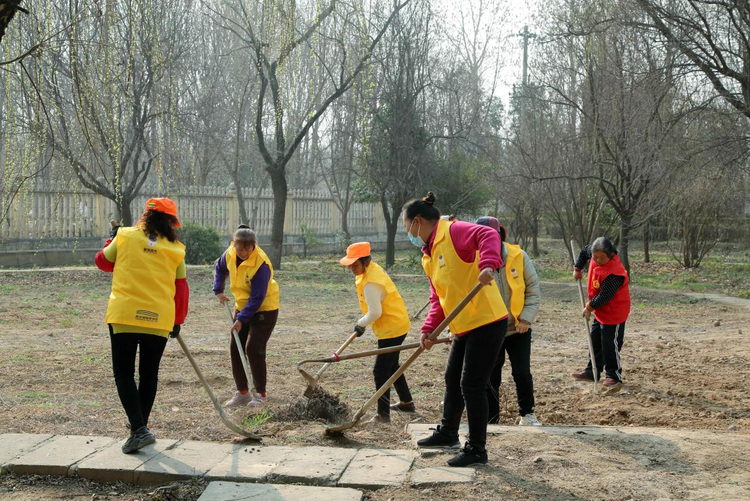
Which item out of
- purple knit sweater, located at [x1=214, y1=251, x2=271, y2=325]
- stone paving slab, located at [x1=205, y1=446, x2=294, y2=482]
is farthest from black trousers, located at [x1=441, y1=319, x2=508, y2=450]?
purple knit sweater, located at [x1=214, y1=251, x2=271, y2=325]

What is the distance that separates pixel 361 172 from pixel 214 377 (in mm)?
17963

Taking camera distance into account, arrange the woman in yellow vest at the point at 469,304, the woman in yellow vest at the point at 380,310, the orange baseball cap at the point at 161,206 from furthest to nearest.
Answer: the woman in yellow vest at the point at 380,310, the orange baseball cap at the point at 161,206, the woman in yellow vest at the point at 469,304

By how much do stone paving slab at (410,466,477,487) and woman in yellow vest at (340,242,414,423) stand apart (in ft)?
6.05

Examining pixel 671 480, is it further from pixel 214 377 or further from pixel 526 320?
pixel 214 377

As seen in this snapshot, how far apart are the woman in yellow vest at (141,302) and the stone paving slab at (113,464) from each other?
0.22 feet

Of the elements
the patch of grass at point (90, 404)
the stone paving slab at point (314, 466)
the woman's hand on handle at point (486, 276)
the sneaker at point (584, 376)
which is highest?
the woman's hand on handle at point (486, 276)

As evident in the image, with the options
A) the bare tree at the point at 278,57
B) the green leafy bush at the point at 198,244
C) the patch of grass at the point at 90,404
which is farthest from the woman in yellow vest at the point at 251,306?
the green leafy bush at the point at 198,244

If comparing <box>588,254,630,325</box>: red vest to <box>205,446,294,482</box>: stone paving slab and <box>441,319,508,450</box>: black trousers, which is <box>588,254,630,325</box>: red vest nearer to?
<box>441,319,508,450</box>: black trousers

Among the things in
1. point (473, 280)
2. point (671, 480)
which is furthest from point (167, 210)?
point (671, 480)

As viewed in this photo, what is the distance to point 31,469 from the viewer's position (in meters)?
4.57

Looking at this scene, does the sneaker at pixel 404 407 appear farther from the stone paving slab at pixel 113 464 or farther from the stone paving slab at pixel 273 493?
the stone paving slab at pixel 273 493

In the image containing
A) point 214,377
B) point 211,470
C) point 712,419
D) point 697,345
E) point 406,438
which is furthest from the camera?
point 697,345

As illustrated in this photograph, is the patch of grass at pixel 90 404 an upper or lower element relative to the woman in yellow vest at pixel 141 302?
lower

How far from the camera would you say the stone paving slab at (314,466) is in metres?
4.34
